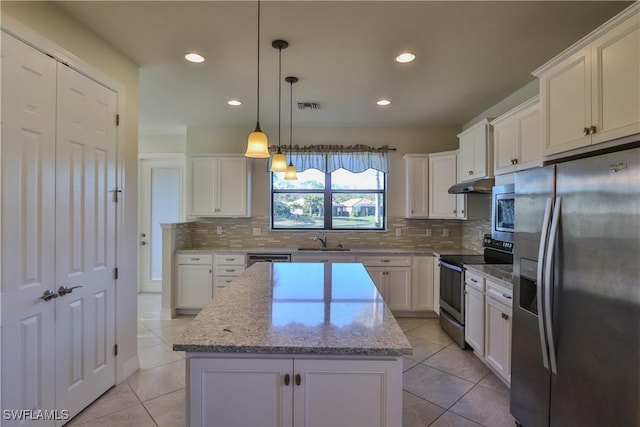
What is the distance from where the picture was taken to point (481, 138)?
3473 mm

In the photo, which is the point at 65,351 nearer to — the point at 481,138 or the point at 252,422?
the point at 252,422

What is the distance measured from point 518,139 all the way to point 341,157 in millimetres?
2434

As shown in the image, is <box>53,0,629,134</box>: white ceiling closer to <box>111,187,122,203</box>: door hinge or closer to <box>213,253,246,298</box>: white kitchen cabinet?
<box>111,187,122,203</box>: door hinge

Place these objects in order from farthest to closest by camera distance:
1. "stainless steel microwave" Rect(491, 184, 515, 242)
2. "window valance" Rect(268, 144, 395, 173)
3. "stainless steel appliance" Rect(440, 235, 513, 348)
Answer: "window valance" Rect(268, 144, 395, 173) → "stainless steel appliance" Rect(440, 235, 513, 348) → "stainless steel microwave" Rect(491, 184, 515, 242)

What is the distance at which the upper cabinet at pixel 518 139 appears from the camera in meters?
2.56

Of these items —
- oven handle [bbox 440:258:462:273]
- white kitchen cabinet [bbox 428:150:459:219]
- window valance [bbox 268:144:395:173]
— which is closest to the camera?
oven handle [bbox 440:258:462:273]

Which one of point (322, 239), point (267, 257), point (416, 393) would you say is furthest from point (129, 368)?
point (322, 239)

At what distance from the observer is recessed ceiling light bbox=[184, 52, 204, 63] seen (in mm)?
2660

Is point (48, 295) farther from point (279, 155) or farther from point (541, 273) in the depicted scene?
point (541, 273)

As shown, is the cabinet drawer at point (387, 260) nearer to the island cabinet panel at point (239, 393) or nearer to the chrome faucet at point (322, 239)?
the chrome faucet at point (322, 239)

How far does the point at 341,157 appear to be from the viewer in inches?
189

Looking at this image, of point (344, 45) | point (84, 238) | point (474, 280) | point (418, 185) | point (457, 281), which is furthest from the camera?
point (418, 185)

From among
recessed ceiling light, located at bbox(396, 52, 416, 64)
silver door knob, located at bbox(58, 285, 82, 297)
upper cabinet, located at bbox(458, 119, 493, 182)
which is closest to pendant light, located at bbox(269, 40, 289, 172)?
recessed ceiling light, located at bbox(396, 52, 416, 64)

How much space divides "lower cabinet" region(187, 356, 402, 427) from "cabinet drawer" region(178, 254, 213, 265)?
3.13 meters
